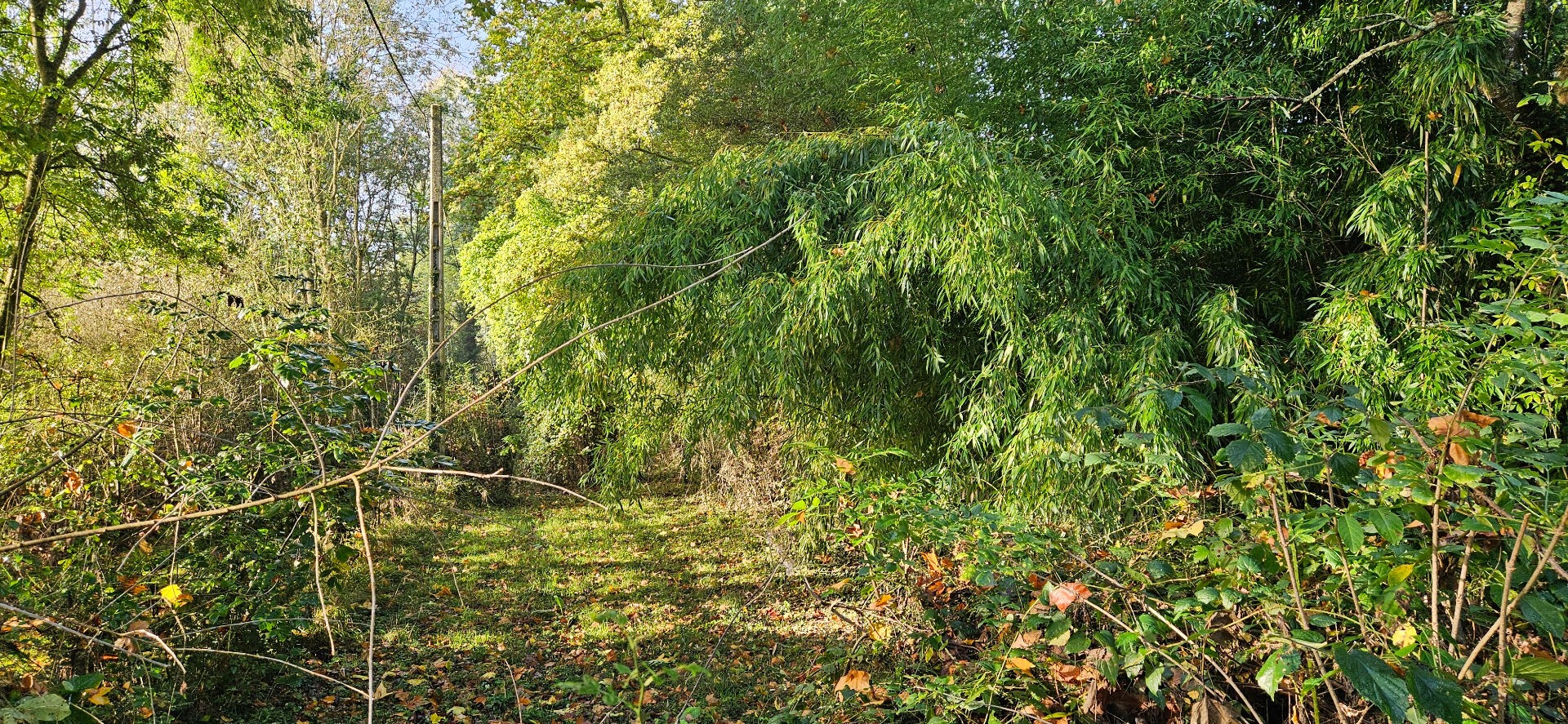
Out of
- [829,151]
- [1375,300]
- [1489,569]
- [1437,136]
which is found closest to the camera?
[1489,569]

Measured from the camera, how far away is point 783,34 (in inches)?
249

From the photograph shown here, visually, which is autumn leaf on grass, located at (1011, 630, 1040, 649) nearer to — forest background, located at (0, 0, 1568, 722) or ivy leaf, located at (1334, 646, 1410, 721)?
forest background, located at (0, 0, 1568, 722)

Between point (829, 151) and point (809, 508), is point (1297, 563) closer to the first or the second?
point (809, 508)

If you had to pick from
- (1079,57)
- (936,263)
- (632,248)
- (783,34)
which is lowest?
(936,263)

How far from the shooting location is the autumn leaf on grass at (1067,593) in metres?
1.71

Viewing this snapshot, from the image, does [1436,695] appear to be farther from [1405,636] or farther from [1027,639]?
[1027,639]

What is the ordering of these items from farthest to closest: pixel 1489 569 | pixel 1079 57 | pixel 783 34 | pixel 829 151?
1. pixel 783 34
2. pixel 829 151
3. pixel 1079 57
4. pixel 1489 569

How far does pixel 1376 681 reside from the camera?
3.78 ft

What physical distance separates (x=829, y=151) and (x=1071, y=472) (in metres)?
1.95

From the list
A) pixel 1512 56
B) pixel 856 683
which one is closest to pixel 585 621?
pixel 856 683

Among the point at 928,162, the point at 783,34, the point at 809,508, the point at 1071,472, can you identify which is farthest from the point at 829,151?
the point at 783,34

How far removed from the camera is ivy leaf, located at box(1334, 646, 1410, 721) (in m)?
1.12

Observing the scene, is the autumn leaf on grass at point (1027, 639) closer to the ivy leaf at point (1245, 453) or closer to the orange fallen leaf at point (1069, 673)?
the orange fallen leaf at point (1069, 673)

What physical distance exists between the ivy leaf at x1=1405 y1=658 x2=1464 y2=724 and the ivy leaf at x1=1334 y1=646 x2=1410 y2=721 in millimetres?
14
